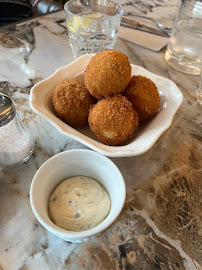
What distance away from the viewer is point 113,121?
21.3 inches

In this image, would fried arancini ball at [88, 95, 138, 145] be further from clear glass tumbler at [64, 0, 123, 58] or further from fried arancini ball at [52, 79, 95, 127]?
clear glass tumbler at [64, 0, 123, 58]

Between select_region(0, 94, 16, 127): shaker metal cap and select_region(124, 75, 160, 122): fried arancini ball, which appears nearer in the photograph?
select_region(0, 94, 16, 127): shaker metal cap

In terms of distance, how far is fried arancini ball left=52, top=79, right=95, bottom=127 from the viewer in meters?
0.59

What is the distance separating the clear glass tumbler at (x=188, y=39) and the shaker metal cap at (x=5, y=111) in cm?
66

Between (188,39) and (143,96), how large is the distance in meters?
0.45

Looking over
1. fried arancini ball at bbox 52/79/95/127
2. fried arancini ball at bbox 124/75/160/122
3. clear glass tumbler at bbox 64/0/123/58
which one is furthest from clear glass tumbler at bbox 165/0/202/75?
fried arancini ball at bbox 52/79/95/127

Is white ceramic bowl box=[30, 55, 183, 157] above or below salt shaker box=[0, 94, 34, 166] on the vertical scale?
above

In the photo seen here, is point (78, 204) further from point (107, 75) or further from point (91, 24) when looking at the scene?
point (91, 24)

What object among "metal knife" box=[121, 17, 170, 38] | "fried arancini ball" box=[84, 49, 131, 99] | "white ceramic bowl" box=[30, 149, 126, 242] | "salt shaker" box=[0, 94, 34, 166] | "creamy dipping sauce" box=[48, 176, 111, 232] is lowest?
"salt shaker" box=[0, 94, 34, 166]

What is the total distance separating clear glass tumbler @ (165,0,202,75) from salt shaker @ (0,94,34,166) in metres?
0.64

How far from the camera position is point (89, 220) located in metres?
0.41

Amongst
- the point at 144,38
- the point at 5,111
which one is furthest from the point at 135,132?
the point at 144,38

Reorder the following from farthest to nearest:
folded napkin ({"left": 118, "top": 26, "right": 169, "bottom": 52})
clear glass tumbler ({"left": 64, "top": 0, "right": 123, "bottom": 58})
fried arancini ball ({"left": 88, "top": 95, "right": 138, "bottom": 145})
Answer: folded napkin ({"left": 118, "top": 26, "right": 169, "bottom": 52}) → clear glass tumbler ({"left": 64, "top": 0, "right": 123, "bottom": 58}) → fried arancini ball ({"left": 88, "top": 95, "right": 138, "bottom": 145})

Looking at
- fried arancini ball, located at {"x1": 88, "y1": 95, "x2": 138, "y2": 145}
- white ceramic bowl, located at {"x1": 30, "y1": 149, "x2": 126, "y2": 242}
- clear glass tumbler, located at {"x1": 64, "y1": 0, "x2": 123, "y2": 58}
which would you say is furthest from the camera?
clear glass tumbler, located at {"x1": 64, "y1": 0, "x2": 123, "y2": 58}
